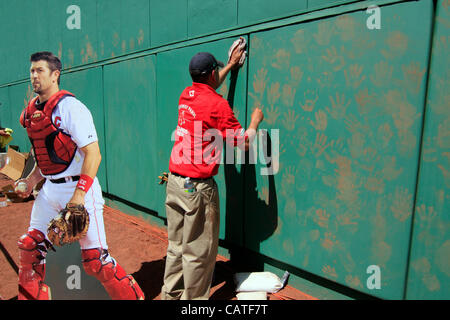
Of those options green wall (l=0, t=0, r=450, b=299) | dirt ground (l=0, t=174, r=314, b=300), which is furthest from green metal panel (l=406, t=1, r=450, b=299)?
dirt ground (l=0, t=174, r=314, b=300)

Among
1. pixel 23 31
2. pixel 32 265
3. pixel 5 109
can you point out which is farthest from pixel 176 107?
pixel 5 109

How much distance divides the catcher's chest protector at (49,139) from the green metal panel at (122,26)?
251cm

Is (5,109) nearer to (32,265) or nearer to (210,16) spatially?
(210,16)

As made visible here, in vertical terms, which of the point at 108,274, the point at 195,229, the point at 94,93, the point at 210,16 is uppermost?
the point at 210,16

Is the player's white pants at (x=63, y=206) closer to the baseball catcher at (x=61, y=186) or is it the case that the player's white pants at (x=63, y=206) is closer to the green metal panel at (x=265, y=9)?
the baseball catcher at (x=61, y=186)

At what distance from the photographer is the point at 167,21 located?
11.7 ft

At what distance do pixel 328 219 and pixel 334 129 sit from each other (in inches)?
29.3

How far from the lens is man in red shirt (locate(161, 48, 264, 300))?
7.10 ft

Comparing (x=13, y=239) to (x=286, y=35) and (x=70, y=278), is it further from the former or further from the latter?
(x=286, y=35)

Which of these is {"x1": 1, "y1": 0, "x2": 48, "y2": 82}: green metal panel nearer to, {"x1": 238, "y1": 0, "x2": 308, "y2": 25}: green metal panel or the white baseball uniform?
{"x1": 238, "y1": 0, "x2": 308, "y2": 25}: green metal panel

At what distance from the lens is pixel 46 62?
173 centimetres

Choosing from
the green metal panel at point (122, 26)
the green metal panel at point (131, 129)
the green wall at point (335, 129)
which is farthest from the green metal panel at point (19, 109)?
Result: the green wall at point (335, 129)

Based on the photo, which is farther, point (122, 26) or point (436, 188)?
point (122, 26)

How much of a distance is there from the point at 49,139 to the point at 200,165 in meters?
1.03
